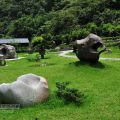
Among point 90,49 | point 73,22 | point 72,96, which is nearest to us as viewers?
point 72,96

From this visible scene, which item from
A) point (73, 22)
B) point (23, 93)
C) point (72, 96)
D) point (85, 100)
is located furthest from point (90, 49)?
point (73, 22)

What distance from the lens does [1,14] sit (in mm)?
118375

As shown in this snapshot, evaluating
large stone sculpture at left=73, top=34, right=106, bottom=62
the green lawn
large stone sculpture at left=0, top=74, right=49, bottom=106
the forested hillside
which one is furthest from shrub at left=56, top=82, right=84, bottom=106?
the forested hillside

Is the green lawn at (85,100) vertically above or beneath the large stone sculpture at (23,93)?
beneath

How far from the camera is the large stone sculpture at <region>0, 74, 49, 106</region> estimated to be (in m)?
14.7

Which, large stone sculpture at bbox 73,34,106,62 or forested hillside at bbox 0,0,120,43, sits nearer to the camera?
large stone sculpture at bbox 73,34,106,62

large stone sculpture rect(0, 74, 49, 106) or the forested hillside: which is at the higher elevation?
large stone sculpture rect(0, 74, 49, 106)

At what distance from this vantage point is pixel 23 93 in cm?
1478

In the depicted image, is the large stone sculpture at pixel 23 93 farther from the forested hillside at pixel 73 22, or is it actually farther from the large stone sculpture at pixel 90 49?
the forested hillside at pixel 73 22

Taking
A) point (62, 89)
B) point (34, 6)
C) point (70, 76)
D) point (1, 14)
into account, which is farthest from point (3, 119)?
point (1, 14)

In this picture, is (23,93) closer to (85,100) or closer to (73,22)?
(85,100)

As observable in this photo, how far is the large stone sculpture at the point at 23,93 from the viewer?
48.1 ft

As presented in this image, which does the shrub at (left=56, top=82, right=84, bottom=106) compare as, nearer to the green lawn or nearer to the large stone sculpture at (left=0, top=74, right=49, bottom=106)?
the green lawn

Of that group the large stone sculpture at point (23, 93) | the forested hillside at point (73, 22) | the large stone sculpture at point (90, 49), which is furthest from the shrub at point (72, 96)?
the forested hillside at point (73, 22)
